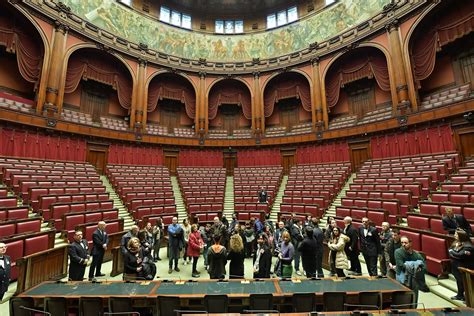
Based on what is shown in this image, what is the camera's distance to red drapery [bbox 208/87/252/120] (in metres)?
18.9

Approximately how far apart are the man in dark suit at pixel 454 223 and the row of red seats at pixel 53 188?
11433 mm

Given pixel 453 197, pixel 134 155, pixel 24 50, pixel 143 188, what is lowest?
pixel 453 197

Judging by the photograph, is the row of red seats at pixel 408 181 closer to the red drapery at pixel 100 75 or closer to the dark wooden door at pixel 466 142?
the dark wooden door at pixel 466 142

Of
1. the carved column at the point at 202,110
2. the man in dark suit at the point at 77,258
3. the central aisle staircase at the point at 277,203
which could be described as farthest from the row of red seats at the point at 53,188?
the carved column at the point at 202,110

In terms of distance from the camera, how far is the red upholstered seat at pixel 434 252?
4.46 metres

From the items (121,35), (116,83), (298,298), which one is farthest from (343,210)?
(121,35)

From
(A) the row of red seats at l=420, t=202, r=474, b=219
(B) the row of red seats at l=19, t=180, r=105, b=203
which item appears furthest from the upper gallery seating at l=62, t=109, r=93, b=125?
(A) the row of red seats at l=420, t=202, r=474, b=219

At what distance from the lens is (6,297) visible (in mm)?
3912

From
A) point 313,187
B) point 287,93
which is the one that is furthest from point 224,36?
point 313,187

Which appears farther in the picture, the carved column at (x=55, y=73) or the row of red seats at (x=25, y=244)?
the carved column at (x=55, y=73)

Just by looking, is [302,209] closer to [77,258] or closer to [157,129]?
[77,258]

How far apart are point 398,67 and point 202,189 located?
492 inches

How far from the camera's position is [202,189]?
1240 cm

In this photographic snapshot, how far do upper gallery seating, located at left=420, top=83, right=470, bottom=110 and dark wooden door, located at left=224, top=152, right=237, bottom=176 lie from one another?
11.4m
